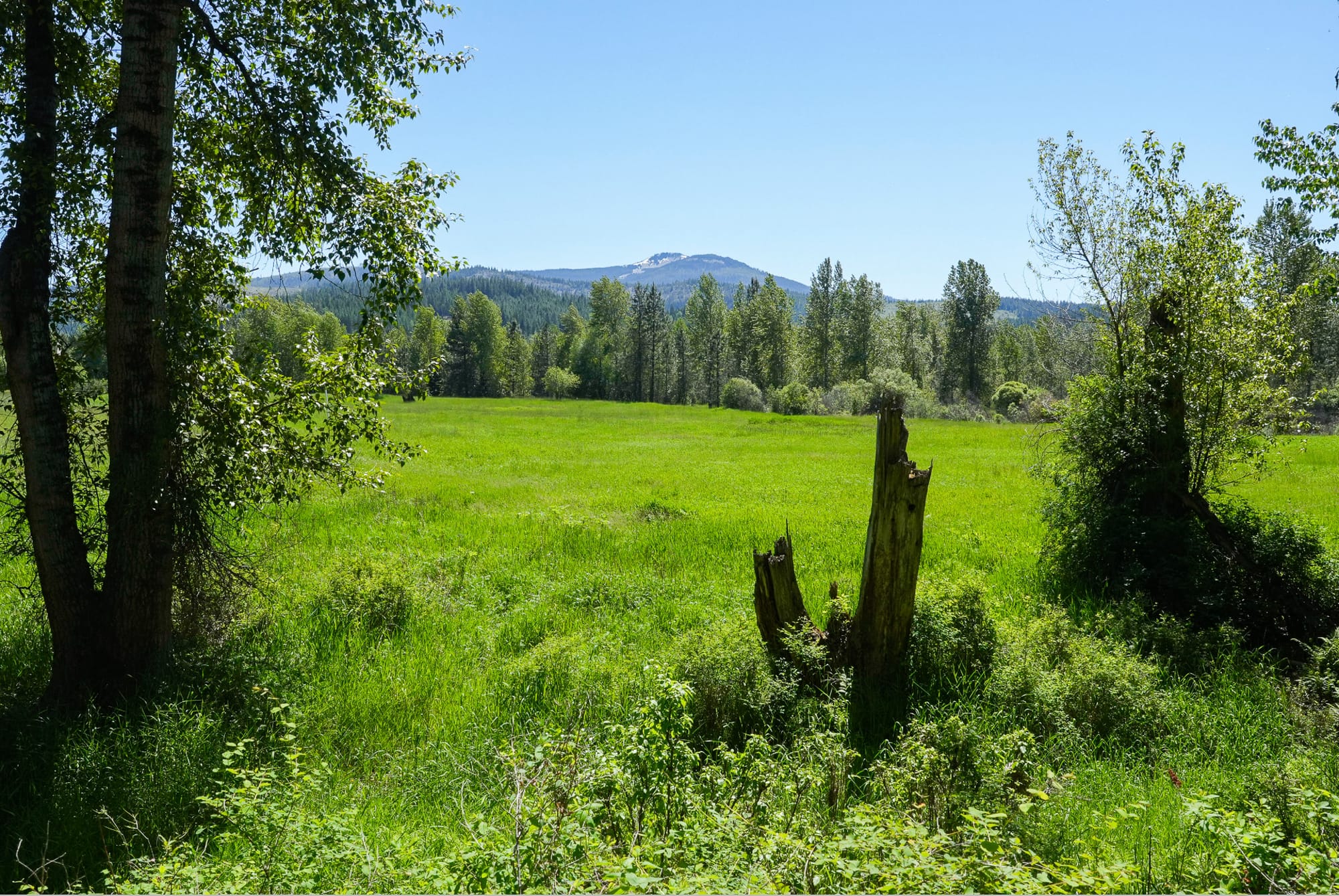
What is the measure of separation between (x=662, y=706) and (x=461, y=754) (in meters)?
2.01

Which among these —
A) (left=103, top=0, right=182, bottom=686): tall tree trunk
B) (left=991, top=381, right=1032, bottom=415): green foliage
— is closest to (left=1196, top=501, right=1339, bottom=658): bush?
(left=103, top=0, right=182, bottom=686): tall tree trunk

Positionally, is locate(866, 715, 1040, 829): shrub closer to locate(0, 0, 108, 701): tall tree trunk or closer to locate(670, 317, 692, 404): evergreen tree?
locate(0, 0, 108, 701): tall tree trunk

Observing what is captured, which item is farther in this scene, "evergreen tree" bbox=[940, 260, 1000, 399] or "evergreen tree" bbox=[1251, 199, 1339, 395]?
"evergreen tree" bbox=[940, 260, 1000, 399]

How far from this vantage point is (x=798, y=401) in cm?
7094

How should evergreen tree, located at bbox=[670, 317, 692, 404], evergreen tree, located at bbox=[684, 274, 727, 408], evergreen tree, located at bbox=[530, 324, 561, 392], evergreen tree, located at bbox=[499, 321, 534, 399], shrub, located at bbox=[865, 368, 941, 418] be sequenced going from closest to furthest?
shrub, located at bbox=[865, 368, 941, 418] → evergreen tree, located at bbox=[684, 274, 727, 408] → evergreen tree, located at bbox=[670, 317, 692, 404] → evergreen tree, located at bbox=[499, 321, 534, 399] → evergreen tree, located at bbox=[530, 324, 561, 392]

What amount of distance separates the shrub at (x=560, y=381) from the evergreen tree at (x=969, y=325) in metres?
48.5

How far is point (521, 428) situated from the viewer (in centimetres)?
A: 4344

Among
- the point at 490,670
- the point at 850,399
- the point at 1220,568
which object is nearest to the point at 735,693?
the point at 490,670

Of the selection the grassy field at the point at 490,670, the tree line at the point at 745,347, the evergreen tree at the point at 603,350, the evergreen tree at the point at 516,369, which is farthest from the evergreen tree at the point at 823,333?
the grassy field at the point at 490,670

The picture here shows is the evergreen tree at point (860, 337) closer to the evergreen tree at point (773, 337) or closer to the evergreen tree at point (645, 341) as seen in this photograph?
the evergreen tree at point (773, 337)

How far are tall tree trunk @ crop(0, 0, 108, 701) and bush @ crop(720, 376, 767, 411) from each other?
242ft

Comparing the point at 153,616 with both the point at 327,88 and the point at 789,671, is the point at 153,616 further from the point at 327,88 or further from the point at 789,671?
the point at 789,671

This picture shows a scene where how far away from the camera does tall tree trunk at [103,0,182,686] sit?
5.98 metres

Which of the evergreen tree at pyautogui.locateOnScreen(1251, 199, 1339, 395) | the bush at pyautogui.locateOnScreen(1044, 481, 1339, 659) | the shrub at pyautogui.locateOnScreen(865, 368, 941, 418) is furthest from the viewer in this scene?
the shrub at pyautogui.locateOnScreen(865, 368, 941, 418)
